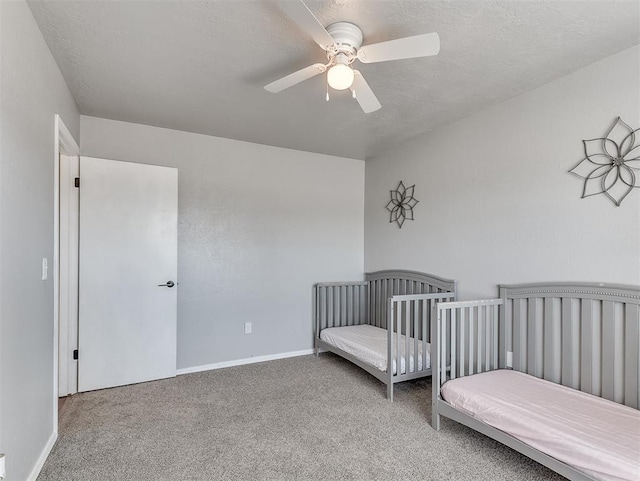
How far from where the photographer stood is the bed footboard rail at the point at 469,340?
7.68ft

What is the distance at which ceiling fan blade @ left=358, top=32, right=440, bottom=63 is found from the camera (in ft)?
5.12

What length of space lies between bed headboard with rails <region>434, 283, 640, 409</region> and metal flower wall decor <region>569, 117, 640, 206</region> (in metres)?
0.58

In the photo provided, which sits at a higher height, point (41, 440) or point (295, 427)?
point (41, 440)

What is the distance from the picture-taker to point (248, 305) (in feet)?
12.2

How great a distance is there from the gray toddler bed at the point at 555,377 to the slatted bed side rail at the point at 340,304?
167cm

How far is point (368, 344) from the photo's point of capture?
10.4 ft

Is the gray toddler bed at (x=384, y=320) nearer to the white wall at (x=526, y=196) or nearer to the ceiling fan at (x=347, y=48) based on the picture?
the white wall at (x=526, y=196)

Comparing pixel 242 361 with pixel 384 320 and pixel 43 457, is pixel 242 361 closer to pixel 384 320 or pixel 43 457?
pixel 384 320

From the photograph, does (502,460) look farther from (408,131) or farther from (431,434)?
(408,131)

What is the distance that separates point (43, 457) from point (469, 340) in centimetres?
273

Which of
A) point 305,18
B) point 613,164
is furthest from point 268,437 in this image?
point 613,164

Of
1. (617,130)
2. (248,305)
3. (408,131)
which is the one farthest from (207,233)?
(617,130)

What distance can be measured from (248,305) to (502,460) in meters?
2.58

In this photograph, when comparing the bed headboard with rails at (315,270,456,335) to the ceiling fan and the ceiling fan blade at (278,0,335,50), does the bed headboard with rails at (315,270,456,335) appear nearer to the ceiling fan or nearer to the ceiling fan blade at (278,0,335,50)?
the ceiling fan
